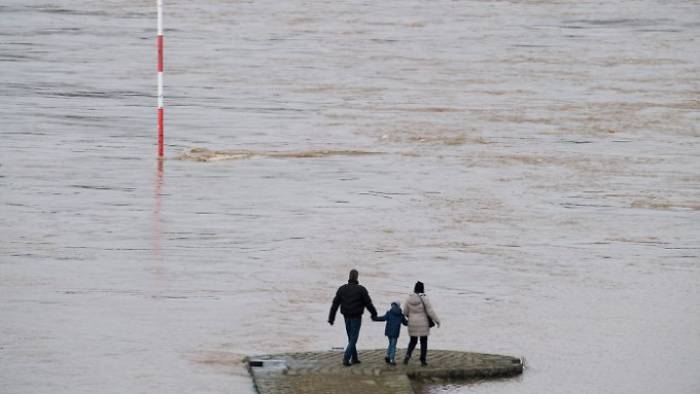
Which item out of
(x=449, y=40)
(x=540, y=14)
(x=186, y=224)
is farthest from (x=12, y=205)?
(x=540, y=14)

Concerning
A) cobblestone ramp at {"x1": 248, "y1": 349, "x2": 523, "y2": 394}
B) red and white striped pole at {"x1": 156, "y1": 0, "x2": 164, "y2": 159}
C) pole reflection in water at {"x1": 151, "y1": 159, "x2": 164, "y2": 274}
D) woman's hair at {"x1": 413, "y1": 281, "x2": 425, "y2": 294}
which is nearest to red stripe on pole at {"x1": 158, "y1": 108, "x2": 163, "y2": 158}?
red and white striped pole at {"x1": 156, "y1": 0, "x2": 164, "y2": 159}

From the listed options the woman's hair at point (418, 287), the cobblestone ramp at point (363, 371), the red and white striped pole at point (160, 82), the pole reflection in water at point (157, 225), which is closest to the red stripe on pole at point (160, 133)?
the red and white striped pole at point (160, 82)

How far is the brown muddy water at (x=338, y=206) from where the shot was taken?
24.7 metres

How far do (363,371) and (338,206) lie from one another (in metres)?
15.0

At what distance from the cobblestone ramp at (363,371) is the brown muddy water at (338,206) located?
40 centimetres

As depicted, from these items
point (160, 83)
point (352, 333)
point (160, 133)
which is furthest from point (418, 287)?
point (160, 133)

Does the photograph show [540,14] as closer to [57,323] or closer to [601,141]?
[601,141]

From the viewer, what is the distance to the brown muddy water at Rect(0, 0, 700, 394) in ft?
80.9

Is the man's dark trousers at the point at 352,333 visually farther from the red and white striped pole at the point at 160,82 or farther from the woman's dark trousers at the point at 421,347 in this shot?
the red and white striped pole at the point at 160,82

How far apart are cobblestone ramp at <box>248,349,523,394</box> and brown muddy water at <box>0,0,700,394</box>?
395mm

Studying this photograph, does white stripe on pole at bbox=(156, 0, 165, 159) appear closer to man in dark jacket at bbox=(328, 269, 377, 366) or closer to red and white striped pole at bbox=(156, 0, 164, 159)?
red and white striped pole at bbox=(156, 0, 164, 159)

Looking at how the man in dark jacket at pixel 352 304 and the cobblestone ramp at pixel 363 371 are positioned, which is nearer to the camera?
the cobblestone ramp at pixel 363 371

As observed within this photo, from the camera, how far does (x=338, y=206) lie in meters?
37.1

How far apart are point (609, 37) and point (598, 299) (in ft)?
171
